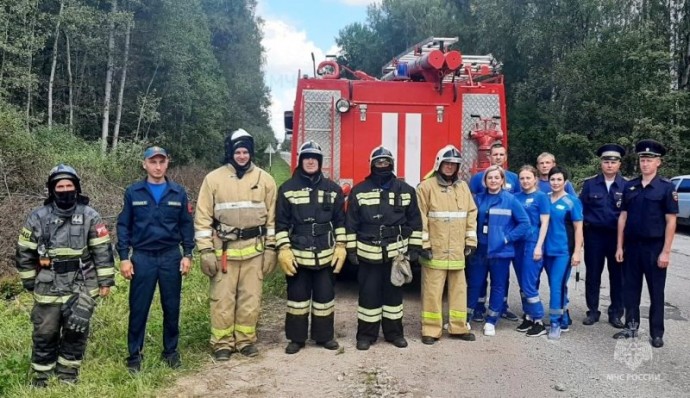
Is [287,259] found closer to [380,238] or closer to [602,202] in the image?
[380,238]

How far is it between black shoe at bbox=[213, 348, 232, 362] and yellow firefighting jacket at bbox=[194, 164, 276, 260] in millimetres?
785

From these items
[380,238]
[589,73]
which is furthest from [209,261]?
[589,73]

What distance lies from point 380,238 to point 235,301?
135 cm

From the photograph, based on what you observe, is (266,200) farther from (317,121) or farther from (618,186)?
(618,186)

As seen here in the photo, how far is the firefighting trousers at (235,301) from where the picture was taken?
4.73 metres

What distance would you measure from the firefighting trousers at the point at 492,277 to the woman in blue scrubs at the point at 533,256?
6.6 inches

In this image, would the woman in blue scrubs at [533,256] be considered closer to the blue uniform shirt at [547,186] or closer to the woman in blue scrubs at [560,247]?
the woman in blue scrubs at [560,247]

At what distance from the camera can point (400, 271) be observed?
16.4ft

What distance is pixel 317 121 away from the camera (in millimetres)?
6652

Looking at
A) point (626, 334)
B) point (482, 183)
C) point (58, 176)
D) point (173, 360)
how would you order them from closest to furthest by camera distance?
point (58, 176)
point (173, 360)
point (626, 334)
point (482, 183)

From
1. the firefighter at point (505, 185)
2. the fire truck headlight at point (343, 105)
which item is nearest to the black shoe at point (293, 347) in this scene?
the firefighter at point (505, 185)

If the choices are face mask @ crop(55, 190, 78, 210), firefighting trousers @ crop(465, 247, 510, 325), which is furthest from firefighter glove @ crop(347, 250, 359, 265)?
face mask @ crop(55, 190, 78, 210)

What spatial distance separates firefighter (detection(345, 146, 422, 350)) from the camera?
5000 mm

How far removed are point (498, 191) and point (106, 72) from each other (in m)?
21.5
